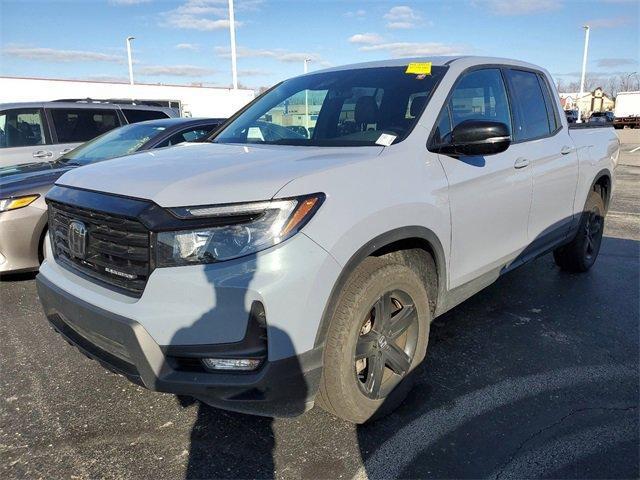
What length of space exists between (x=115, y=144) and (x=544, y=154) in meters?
4.55

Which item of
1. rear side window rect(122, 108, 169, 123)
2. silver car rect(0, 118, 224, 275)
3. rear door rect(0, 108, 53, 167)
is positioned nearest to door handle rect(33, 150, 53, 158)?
rear door rect(0, 108, 53, 167)

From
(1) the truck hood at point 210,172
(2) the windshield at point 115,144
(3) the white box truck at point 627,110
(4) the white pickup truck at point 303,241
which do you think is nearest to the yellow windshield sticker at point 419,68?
(4) the white pickup truck at point 303,241

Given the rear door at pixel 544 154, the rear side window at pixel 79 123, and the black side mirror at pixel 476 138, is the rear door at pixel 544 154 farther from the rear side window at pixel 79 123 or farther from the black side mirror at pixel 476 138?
the rear side window at pixel 79 123

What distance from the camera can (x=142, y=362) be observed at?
2.17 meters

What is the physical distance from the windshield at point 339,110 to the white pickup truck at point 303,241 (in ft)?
0.05

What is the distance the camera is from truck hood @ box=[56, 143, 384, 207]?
2.14 m

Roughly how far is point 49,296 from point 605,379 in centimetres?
325

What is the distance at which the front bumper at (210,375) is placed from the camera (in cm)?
212

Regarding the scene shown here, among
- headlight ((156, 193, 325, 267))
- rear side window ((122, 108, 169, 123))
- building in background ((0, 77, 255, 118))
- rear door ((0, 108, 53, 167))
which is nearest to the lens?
headlight ((156, 193, 325, 267))

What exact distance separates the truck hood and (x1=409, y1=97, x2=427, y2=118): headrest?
459mm

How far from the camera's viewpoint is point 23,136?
7543mm

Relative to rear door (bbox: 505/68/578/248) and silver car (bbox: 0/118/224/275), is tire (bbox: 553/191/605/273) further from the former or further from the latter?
silver car (bbox: 0/118/224/275)

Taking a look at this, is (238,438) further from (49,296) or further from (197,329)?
(49,296)

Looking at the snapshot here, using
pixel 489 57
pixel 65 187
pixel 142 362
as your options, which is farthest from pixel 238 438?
pixel 489 57
